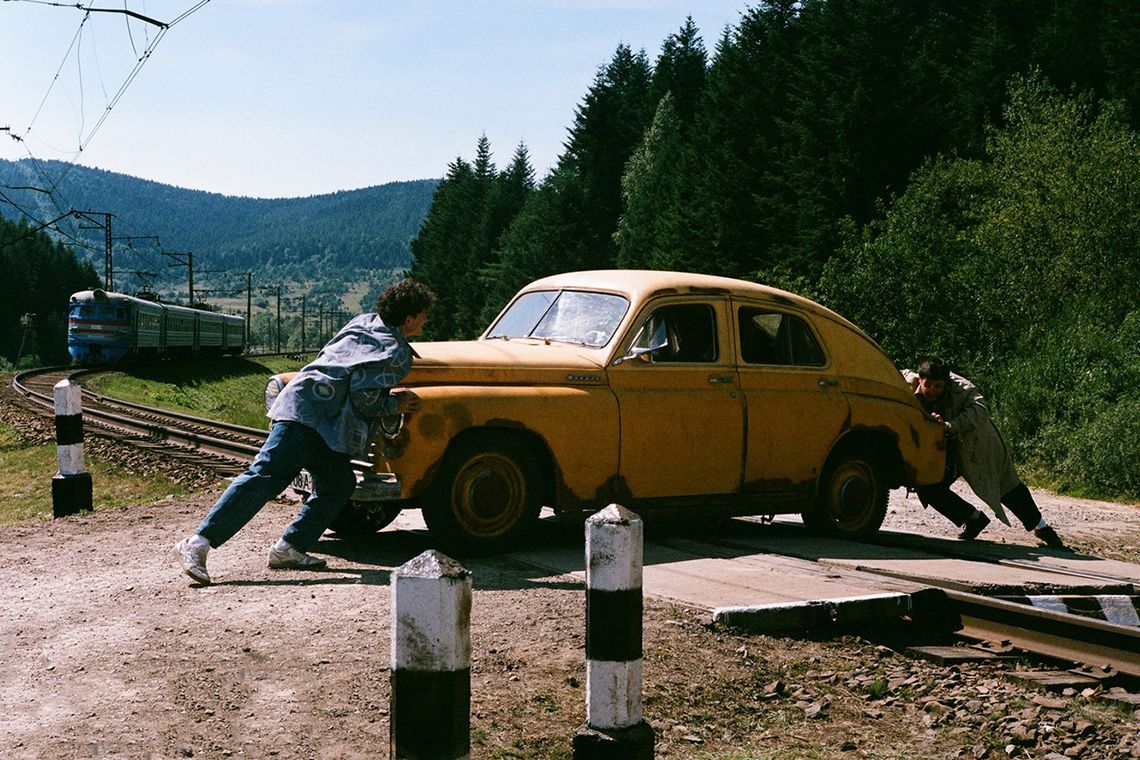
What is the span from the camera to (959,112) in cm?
4231

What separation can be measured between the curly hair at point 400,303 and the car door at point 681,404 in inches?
58.7

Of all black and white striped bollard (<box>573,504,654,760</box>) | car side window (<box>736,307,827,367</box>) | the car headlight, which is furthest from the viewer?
car side window (<box>736,307,827,367</box>)

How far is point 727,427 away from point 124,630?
4314 mm

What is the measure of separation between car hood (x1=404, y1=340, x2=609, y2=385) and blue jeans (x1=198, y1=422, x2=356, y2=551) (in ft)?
2.31

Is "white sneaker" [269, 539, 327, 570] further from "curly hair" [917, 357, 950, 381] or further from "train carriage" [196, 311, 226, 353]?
"train carriage" [196, 311, 226, 353]

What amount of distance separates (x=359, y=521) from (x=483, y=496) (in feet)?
4.61

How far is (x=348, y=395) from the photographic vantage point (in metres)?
6.56

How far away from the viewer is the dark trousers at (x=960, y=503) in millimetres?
9312

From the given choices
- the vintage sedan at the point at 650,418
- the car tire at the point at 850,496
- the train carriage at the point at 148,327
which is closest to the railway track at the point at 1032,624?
the car tire at the point at 850,496

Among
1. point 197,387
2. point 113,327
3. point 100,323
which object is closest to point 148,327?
point 113,327

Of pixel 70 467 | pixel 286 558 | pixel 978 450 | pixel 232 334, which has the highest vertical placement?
pixel 232 334

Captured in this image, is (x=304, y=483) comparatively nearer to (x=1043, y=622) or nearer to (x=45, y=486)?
(x=1043, y=622)

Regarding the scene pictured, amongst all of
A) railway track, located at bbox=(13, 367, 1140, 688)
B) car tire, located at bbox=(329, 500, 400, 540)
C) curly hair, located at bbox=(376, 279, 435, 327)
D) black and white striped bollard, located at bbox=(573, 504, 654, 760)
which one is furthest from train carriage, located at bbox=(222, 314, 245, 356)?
black and white striped bollard, located at bbox=(573, 504, 654, 760)

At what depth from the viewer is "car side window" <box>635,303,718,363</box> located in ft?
26.2
